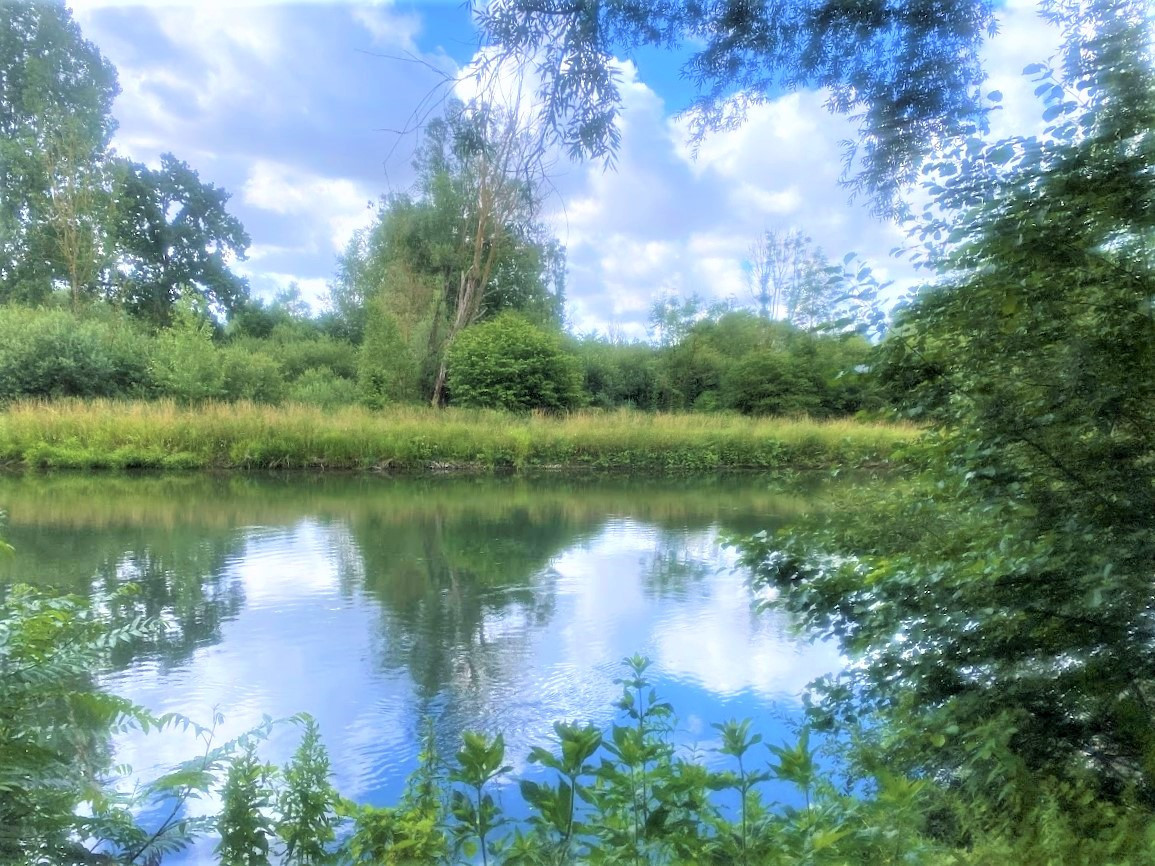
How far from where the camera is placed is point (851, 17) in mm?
1578

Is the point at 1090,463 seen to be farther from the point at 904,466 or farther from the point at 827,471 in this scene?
the point at 827,471

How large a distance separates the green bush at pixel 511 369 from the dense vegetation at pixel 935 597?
8.28 ft

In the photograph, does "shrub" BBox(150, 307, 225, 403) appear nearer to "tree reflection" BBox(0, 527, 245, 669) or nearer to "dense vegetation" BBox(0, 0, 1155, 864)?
"tree reflection" BBox(0, 527, 245, 669)

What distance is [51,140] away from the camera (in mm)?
3098

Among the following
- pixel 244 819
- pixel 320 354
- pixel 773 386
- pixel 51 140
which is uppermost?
pixel 51 140

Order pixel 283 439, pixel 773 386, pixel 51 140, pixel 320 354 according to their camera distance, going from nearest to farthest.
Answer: pixel 773 386, pixel 51 140, pixel 320 354, pixel 283 439

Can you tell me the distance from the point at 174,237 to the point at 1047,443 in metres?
3.95

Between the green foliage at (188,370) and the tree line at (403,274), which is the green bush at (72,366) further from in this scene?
the tree line at (403,274)

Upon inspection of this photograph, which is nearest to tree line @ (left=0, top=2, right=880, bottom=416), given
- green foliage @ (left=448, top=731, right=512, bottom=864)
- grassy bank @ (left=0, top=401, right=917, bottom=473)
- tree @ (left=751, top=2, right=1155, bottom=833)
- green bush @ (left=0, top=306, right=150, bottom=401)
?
tree @ (left=751, top=2, right=1155, bottom=833)

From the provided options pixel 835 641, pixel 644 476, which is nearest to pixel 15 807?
pixel 835 641

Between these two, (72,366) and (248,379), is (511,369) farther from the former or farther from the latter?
(72,366)

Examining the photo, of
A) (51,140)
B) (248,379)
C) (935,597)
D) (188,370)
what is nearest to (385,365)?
(51,140)

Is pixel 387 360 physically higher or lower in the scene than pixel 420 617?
higher

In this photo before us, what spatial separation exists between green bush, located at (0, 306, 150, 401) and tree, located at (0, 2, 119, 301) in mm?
8053
